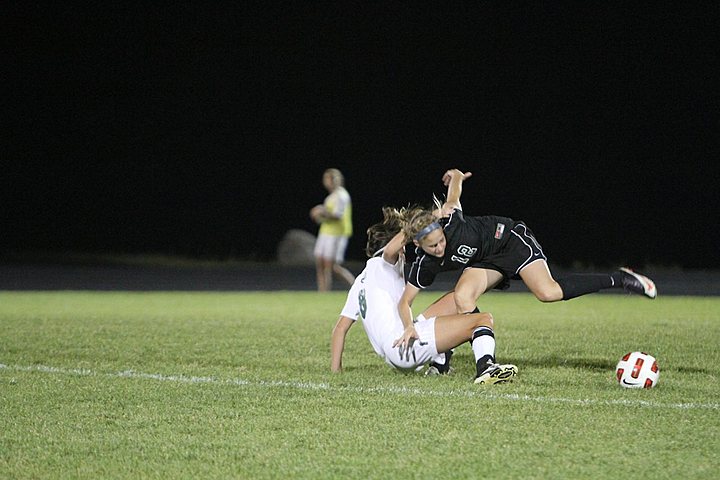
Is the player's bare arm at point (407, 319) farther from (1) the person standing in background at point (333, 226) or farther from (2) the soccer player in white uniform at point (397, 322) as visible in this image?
(1) the person standing in background at point (333, 226)

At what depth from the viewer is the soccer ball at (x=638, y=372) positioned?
723 centimetres

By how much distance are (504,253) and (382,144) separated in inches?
1182

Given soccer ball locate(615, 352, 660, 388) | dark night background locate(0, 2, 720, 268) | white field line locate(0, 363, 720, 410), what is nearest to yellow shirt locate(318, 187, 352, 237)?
white field line locate(0, 363, 720, 410)

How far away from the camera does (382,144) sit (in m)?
37.9

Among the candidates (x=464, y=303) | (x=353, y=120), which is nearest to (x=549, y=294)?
(x=464, y=303)

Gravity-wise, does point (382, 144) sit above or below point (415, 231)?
above

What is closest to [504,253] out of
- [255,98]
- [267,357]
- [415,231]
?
[415,231]

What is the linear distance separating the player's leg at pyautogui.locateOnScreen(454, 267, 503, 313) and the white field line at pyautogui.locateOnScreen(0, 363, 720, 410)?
1.00 metres

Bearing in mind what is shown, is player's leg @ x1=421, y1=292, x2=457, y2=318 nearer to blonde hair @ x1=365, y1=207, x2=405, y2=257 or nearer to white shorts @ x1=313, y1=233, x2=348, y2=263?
blonde hair @ x1=365, y1=207, x2=405, y2=257

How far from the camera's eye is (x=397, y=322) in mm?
7934

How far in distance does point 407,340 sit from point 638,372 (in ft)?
5.29

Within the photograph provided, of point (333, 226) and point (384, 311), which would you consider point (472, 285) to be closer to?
point (384, 311)

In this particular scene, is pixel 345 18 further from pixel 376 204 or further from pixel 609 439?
pixel 609 439

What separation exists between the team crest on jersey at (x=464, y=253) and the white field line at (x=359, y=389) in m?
1.08
